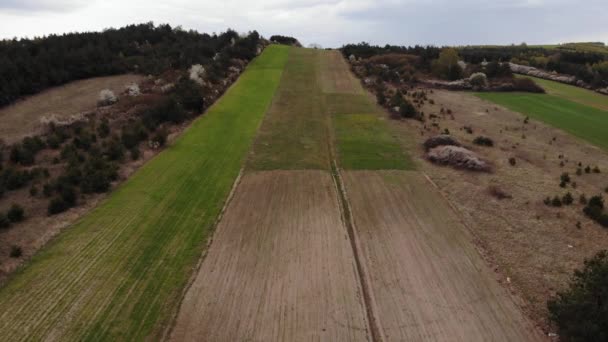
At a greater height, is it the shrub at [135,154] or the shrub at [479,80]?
the shrub at [479,80]

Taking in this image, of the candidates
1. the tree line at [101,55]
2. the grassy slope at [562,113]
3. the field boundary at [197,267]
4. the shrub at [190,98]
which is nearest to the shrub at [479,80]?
the grassy slope at [562,113]

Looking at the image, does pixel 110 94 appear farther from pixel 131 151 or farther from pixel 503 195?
pixel 503 195

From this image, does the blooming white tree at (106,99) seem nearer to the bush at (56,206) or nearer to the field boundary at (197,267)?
the bush at (56,206)

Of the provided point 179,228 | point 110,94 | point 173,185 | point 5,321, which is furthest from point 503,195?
point 110,94

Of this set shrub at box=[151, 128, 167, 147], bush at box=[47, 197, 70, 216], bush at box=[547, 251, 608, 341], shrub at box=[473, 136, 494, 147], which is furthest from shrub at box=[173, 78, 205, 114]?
bush at box=[547, 251, 608, 341]

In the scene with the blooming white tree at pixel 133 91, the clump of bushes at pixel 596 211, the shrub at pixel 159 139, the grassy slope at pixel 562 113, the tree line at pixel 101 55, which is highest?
the tree line at pixel 101 55

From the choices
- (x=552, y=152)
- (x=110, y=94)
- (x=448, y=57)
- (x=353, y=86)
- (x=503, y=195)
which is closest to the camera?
(x=503, y=195)
